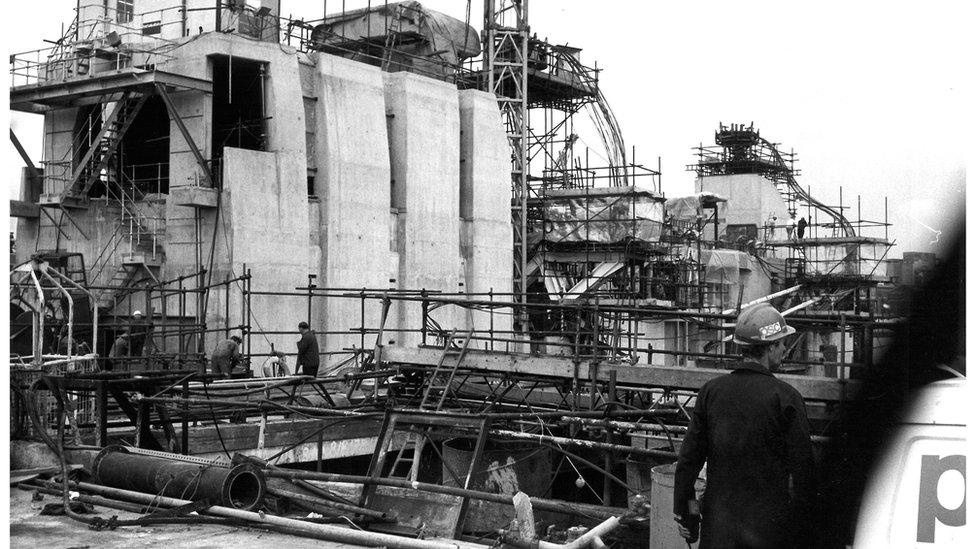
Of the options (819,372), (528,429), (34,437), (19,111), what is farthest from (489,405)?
(19,111)

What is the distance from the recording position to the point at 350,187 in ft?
106

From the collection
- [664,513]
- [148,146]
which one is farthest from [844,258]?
[664,513]

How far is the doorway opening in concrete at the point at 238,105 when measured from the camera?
30.1 meters

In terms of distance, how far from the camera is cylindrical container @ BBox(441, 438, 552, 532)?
41.3 feet

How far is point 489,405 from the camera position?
50.0ft

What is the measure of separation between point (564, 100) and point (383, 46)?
10.2 m

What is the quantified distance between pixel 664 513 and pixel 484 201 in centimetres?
3074

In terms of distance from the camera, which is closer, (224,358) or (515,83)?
(224,358)

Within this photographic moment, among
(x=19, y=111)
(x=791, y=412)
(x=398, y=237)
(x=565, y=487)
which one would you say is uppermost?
(x=19, y=111)

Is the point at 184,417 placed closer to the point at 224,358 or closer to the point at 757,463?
the point at 224,358

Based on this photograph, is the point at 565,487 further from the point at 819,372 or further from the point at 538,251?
the point at 538,251

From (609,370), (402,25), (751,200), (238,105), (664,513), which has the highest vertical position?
(402,25)

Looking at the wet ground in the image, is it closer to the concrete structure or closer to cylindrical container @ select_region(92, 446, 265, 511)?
cylindrical container @ select_region(92, 446, 265, 511)

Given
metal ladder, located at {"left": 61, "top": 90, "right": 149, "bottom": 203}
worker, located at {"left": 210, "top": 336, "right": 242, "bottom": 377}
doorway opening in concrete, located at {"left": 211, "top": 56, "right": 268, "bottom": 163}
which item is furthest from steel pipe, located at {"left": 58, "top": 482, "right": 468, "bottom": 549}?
doorway opening in concrete, located at {"left": 211, "top": 56, "right": 268, "bottom": 163}
